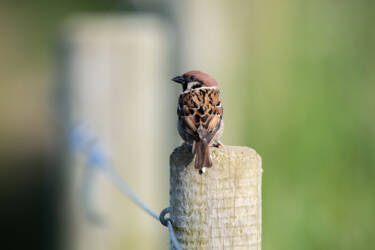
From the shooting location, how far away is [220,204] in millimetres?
1714

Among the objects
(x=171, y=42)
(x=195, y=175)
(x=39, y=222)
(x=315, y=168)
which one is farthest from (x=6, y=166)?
(x=195, y=175)

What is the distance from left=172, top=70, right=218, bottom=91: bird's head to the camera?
299 centimetres

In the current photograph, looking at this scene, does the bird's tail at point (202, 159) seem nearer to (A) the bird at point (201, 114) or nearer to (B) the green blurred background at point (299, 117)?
(A) the bird at point (201, 114)

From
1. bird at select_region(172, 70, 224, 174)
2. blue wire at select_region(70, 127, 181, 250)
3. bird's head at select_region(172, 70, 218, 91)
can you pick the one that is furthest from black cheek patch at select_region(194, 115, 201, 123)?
blue wire at select_region(70, 127, 181, 250)

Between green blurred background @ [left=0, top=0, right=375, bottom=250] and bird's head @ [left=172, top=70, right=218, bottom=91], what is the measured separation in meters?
1.25

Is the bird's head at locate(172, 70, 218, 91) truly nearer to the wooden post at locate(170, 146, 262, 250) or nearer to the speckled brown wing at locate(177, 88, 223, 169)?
the speckled brown wing at locate(177, 88, 223, 169)

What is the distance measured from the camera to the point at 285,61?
480 cm

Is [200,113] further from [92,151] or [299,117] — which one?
[299,117]

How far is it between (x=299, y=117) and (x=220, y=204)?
295cm

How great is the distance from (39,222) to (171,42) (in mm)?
2140

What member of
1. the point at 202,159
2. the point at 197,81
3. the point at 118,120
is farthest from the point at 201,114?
the point at 118,120

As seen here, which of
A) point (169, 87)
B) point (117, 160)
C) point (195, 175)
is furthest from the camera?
point (169, 87)

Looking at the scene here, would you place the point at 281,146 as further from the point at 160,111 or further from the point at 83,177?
the point at 83,177

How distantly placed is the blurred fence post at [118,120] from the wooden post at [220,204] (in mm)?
1902
